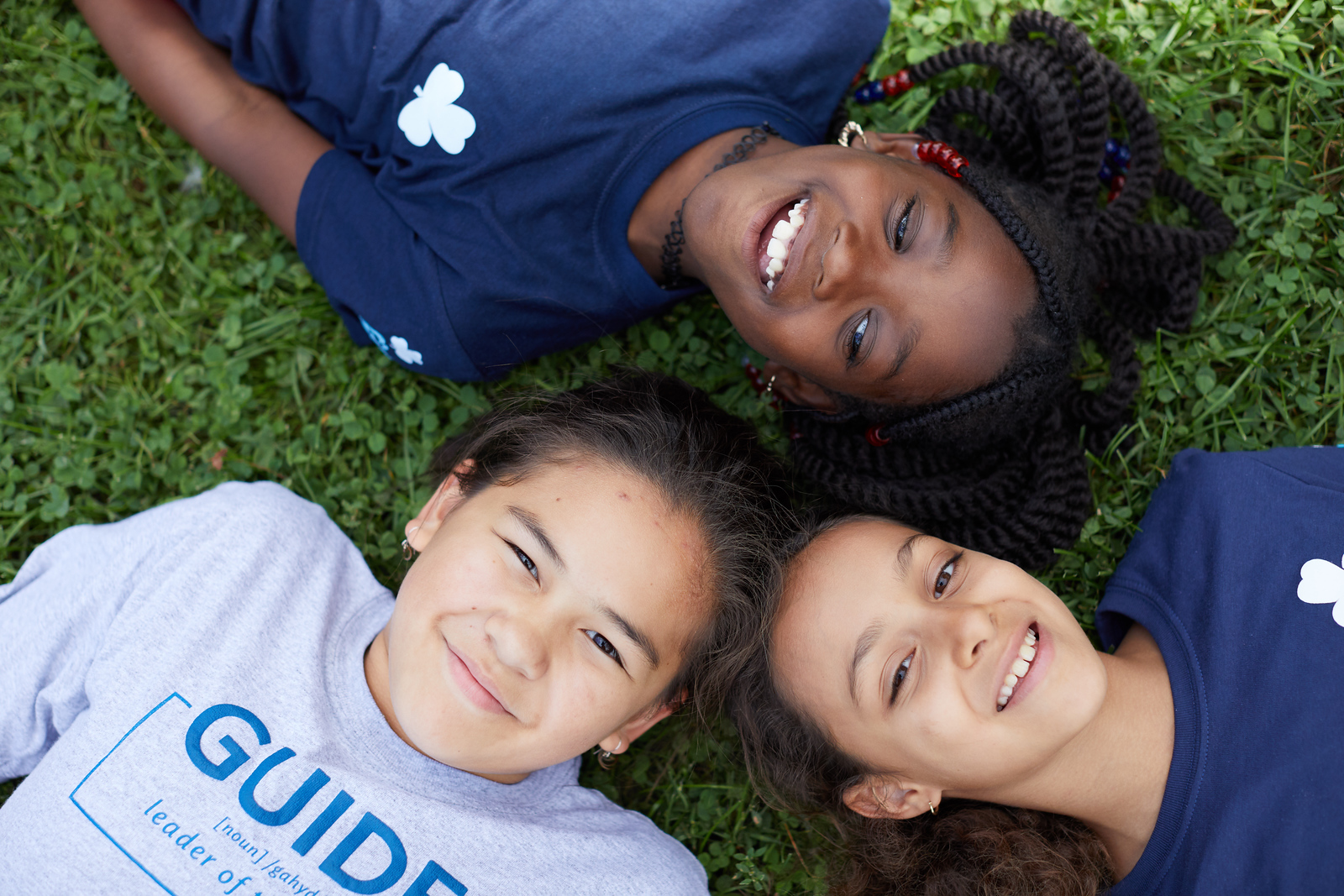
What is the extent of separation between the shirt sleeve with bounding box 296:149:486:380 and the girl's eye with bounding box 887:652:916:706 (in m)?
1.36

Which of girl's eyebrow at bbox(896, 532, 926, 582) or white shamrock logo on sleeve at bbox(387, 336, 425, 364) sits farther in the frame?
white shamrock logo on sleeve at bbox(387, 336, 425, 364)

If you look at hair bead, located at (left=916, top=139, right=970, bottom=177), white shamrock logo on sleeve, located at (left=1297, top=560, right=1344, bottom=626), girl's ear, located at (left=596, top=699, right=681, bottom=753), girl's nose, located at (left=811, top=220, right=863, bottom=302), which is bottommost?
girl's ear, located at (left=596, top=699, right=681, bottom=753)

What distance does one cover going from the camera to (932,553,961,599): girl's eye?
6.44ft

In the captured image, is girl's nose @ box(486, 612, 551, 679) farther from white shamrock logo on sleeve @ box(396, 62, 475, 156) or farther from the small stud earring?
white shamrock logo on sleeve @ box(396, 62, 475, 156)

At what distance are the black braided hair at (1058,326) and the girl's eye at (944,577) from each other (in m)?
0.30

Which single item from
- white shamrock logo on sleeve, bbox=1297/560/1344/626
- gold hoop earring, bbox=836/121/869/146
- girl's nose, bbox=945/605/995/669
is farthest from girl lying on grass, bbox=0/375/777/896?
white shamrock logo on sleeve, bbox=1297/560/1344/626

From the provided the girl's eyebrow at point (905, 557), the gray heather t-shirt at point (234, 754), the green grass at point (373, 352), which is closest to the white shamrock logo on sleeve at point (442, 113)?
the green grass at point (373, 352)

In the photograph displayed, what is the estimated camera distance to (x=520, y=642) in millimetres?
1823

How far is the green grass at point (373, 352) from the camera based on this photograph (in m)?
2.49

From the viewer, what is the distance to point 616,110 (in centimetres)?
230

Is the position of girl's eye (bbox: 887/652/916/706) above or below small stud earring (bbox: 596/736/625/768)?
above

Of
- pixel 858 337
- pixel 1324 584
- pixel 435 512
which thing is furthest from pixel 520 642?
pixel 1324 584

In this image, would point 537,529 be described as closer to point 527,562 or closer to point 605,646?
point 527,562

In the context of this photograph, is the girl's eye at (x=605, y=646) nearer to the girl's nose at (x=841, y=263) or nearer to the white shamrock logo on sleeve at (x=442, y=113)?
the girl's nose at (x=841, y=263)
